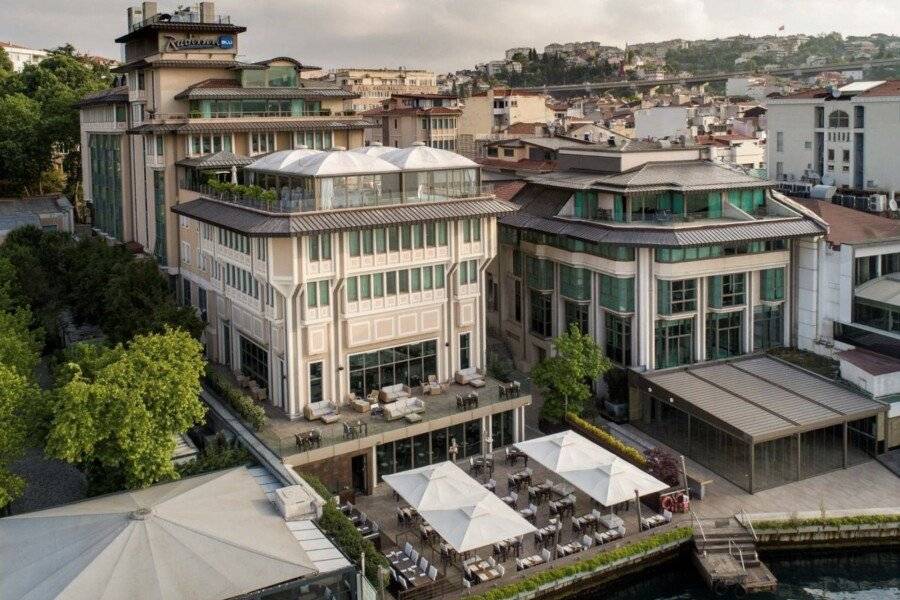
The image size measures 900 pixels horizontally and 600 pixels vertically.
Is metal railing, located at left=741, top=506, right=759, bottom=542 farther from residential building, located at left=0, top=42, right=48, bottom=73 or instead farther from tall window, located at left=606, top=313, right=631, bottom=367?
residential building, located at left=0, top=42, right=48, bottom=73

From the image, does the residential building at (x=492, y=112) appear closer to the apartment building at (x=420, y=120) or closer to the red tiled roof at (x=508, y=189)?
the apartment building at (x=420, y=120)

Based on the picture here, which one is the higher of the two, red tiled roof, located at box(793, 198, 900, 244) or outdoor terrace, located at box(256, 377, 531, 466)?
red tiled roof, located at box(793, 198, 900, 244)

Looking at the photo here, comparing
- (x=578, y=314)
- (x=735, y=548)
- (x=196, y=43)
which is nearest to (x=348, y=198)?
(x=578, y=314)

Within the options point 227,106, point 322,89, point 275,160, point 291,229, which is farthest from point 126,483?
point 322,89

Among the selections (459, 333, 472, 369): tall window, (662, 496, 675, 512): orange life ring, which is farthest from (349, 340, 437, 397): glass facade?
(662, 496, 675, 512): orange life ring

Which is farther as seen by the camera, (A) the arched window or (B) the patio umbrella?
(A) the arched window

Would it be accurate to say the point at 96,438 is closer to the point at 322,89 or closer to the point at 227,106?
the point at 227,106
